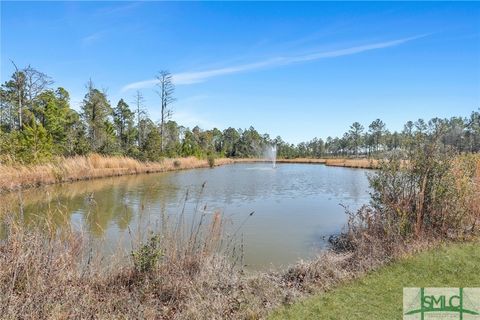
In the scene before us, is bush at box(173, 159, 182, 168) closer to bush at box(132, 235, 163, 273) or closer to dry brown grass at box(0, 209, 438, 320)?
dry brown grass at box(0, 209, 438, 320)

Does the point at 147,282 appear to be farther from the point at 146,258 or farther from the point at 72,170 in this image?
the point at 72,170

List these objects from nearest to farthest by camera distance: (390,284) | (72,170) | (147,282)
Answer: (147,282) < (390,284) < (72,170)

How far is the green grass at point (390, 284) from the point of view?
330cm

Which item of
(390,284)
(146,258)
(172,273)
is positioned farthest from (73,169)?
(390,284)

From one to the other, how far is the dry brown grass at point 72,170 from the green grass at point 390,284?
6696 millimetres

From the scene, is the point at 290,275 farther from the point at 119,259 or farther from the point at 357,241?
the point at 119,259


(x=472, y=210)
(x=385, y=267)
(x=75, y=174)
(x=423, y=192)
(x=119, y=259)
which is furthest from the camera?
(x=75, y=174)

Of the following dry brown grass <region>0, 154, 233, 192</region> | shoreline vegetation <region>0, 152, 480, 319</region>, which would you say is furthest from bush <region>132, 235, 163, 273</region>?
dry brown grass <region>0, 154, 233, 192</region>

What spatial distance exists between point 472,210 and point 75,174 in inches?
642

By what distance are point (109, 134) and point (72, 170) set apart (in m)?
17.0

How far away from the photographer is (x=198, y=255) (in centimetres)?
411

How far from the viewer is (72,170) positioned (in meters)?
17.0

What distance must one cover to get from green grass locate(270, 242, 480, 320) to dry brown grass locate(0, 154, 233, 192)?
6.70 metres

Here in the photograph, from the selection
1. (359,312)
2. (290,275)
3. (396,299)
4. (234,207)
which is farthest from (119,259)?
(234,207)
